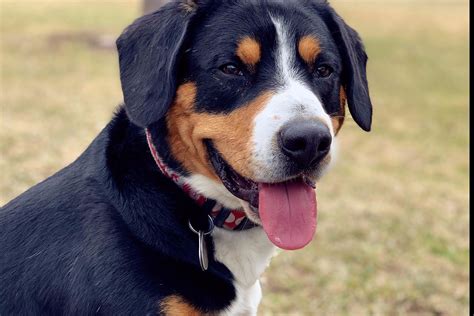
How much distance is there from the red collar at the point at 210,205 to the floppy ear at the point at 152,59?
0.19 meters

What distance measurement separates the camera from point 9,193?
21.7 feet

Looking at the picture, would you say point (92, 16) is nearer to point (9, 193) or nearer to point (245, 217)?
point (9, 193)

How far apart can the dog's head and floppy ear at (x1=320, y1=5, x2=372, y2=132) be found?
168mm

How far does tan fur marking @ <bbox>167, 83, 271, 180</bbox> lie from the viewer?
9.41 ft

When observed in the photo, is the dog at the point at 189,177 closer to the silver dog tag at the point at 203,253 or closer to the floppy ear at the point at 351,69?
the silver dog tag at the point at 203,253

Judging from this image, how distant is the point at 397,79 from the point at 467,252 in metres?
9.85

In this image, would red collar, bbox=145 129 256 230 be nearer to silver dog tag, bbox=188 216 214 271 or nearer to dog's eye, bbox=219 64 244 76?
silver dog tag, bbox=188 216 214 271

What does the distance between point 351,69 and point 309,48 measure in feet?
1.04

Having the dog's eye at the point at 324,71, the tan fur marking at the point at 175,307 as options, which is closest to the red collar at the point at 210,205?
the tan fur marking at the point at 175,307

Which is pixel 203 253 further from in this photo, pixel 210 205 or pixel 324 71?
pixel 324 71

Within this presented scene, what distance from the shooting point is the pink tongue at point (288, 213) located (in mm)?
2943

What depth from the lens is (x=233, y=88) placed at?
2977 mm

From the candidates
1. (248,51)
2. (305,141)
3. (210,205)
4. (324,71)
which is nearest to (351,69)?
(324,71)

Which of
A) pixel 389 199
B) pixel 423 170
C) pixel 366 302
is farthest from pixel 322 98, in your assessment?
pixel 423 170
